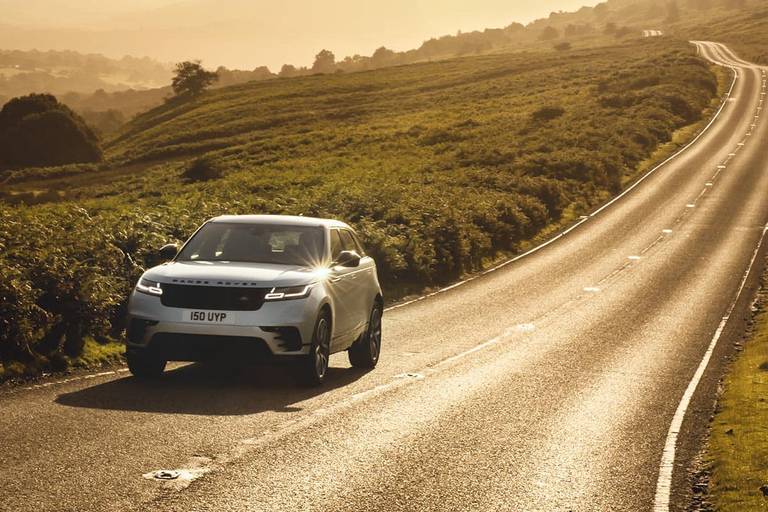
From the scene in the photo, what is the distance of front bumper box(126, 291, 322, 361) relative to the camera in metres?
12.1

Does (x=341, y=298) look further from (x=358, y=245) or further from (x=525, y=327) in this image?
(x=525, y=327)

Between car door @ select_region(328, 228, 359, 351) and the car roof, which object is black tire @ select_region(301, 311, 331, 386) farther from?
the car roof

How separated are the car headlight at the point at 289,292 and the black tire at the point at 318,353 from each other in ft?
1.26

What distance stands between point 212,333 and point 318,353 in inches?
58.8

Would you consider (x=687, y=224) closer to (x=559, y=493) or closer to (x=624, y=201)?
(x=624, y=201)

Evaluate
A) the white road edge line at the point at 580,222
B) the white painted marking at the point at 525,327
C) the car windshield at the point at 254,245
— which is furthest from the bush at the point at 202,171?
the car windshield at the point at 254,245

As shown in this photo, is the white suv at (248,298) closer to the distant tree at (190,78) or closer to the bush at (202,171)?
the bush at (202,171)

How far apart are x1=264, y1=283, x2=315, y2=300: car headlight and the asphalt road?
1143 mm

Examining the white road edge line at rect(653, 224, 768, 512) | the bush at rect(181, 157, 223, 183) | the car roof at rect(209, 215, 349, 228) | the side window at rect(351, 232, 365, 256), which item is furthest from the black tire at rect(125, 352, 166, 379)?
the bush at rect(181, 157, 223, 183)

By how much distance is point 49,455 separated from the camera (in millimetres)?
8727

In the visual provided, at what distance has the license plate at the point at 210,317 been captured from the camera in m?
12.1

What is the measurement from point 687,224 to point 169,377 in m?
35.6

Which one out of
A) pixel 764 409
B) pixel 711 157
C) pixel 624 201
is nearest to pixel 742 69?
pixel 711 157

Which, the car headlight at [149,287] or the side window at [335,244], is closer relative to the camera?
the car headlight at [149,287]
